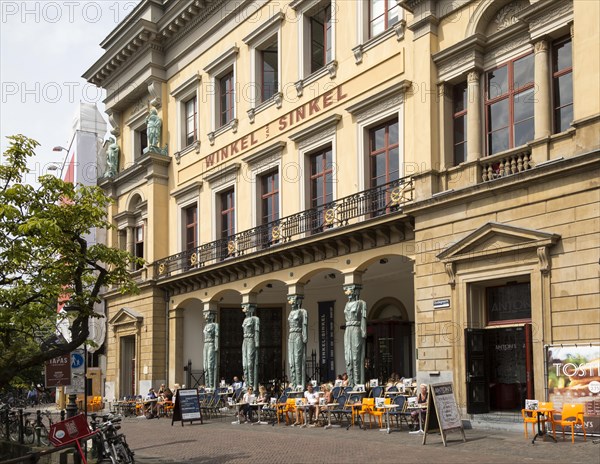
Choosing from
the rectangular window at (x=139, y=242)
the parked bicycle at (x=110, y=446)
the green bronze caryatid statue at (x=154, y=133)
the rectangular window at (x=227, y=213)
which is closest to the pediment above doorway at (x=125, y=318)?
the rectangular window at (x=139, y=242)

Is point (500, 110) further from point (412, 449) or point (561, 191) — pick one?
point (412, 449)

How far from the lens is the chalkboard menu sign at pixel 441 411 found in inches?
595

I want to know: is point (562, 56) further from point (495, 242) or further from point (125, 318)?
point (125, 318)

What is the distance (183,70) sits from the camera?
33.4 meters

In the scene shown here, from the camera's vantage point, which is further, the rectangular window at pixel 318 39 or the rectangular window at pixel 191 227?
the rectangular window at pixel 191 227

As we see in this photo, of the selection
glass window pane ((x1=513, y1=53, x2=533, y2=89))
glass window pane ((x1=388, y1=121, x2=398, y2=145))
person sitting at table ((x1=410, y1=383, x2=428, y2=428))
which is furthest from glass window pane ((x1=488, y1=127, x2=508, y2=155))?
person sitting at table ((x1=410, y1=383, x2=428, y2=428))

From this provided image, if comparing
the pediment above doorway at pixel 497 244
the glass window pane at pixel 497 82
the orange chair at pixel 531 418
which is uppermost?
the glass window pane at pixel 497 82

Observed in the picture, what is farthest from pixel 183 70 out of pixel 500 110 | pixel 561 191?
pixel 561 191

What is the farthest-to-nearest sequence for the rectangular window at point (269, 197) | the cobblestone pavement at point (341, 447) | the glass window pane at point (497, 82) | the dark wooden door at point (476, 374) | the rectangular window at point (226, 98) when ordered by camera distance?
the rectangular window at point (226, 98)
the rectangular window at point (269, 197)
the glass window pane at point (497, 82)
the dark wooden door at point (476, 374)
the cobblestone pavement at point (341, 447)

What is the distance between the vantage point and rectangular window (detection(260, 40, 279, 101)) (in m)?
28.4

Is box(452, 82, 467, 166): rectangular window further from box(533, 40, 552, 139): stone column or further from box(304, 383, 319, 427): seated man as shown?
box(304, 383, 319, 427): seated man

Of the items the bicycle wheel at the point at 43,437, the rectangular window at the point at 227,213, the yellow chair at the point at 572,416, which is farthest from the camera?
the rectangular window at the point at 227,213

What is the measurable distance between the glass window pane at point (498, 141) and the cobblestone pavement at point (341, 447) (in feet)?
21.1

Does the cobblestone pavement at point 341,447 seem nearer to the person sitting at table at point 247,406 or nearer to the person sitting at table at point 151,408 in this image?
the person sitting at table at point 247,406
